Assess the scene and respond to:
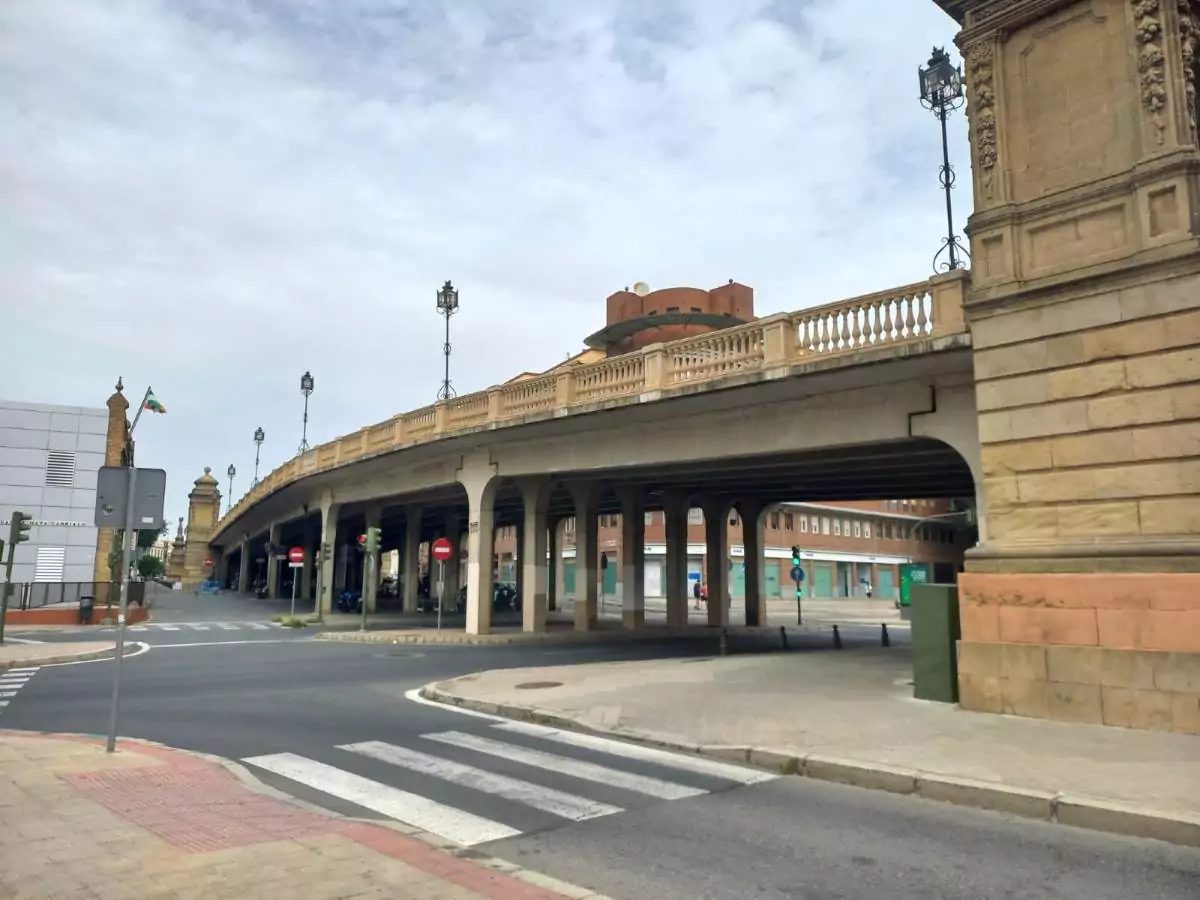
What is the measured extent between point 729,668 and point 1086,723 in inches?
298

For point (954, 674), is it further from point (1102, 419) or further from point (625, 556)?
point (625, 556)

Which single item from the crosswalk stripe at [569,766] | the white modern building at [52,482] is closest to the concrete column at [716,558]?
the crosswalk stripe at [569,766]

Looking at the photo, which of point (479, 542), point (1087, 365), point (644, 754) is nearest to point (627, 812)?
point (644, 754)

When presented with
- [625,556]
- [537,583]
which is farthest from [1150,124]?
[625,556]

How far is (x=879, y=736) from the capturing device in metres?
9.49

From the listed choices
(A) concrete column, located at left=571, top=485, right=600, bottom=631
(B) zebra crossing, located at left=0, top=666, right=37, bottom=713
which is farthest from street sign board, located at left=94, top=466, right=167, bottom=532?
Result: (A) concrete column, located at left=571, top=485, right=600, bottom=631

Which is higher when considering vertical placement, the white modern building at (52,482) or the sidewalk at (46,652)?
the white modern building at (52,482)

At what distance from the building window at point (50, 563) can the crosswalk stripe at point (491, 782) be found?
37.8 metres

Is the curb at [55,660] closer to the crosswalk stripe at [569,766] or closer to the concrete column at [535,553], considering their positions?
the concrete column at [535,553]

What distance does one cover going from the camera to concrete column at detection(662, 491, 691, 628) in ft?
110

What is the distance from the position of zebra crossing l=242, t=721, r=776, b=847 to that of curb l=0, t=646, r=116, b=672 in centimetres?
1317

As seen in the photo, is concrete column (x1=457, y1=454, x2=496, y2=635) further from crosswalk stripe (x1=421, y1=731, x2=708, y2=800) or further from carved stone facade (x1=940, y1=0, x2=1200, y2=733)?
carved stone facade (x1=940, y1=0, x2=1200, y2=733)

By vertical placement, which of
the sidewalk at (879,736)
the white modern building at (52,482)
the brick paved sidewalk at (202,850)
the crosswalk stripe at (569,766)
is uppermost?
the white modern building at (52,482)

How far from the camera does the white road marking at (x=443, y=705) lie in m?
11.8
